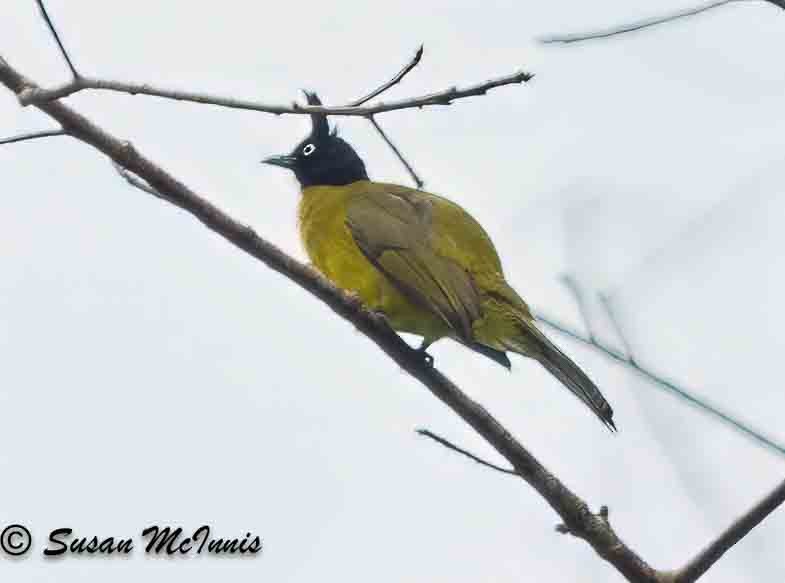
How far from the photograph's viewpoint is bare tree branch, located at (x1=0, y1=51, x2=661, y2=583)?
11.7ft

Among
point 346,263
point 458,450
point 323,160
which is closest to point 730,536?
point 458,450

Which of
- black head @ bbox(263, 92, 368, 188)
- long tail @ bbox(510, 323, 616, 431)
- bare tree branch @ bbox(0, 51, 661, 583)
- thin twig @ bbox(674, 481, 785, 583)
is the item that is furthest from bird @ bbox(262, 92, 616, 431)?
thin twig @ bbox(674, 481, 785, 583)

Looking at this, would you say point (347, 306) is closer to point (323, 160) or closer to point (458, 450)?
point (458, 450)

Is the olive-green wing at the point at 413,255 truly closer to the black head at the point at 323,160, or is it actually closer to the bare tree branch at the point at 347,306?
the black head at the point at 323,160

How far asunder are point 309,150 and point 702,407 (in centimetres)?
436

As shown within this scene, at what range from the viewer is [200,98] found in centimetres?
316

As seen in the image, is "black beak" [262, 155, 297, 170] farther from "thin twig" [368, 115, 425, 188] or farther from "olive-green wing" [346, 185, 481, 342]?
"thin twig" [368, 115, 425, 188]

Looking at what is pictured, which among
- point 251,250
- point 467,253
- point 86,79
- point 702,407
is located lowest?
point 702,407

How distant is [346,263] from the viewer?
6.08 m

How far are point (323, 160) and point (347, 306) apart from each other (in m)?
2.97

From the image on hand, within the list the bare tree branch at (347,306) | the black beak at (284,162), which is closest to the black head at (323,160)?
the black beak at (284,162)

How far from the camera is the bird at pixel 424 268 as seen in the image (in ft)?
18.3

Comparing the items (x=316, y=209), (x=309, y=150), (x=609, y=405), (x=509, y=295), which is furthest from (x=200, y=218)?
(x=309, y=150)

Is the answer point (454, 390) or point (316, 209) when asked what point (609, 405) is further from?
point (316, 209)
